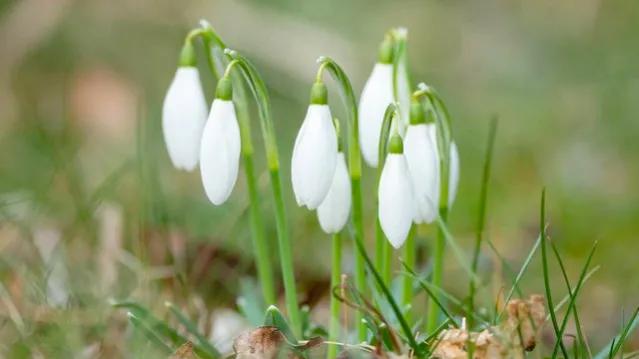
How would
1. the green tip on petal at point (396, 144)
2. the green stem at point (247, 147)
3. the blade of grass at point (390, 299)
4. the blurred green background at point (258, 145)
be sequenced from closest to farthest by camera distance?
1. the blade of grass at point (390, 299)
2. the green tip on petal at point (396, 144)
3. the green stem at point (247, 147)
4. the blurred green background at point (258, 145)

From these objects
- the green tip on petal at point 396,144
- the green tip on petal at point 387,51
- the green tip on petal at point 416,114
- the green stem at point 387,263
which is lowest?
the green stem at point 387,263

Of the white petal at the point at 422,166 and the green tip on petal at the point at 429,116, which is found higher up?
the green tip on petal at the point at 429,116

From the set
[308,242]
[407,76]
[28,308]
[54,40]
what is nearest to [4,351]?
[28,308]

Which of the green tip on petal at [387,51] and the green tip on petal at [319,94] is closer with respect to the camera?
the green tip on petal at [319,94]

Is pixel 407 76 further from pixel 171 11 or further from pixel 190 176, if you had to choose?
pixel 171 11

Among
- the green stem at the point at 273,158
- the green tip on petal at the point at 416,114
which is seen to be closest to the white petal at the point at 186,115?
the green stem at the point at 273,158

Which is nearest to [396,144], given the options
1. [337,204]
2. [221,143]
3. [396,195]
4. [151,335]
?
[396,195]

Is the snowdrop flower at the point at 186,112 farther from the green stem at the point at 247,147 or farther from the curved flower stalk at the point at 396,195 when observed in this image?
the curved flower stalk at the point at 396,195
